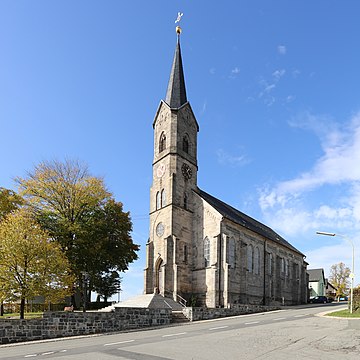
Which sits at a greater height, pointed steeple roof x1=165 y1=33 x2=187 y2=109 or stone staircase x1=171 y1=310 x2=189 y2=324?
pointed steeple roof x1=165 y1=33 x2=187 y2=109

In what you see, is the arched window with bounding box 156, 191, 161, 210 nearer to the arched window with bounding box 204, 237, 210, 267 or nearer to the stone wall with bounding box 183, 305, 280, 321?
the arched window with bounding box 204, 237, 210, 267

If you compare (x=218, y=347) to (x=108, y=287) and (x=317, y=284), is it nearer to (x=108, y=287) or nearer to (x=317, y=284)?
(x=108, y=287)

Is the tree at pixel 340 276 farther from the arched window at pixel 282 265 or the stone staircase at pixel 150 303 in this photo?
the stone staircase at pixel 150 303

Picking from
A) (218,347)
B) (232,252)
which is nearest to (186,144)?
(232,252)

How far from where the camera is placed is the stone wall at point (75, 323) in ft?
57.4

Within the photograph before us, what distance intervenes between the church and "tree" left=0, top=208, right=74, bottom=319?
44.8ft

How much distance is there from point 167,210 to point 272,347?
2453 cm

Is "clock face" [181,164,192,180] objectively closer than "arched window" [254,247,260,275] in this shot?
Yes

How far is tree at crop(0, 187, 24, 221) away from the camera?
97.7ft

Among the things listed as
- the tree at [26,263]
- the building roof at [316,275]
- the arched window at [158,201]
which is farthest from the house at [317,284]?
the tree at [26,263]

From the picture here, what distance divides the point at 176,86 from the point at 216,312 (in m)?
24.8

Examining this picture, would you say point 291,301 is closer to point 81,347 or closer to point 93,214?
point 93,214

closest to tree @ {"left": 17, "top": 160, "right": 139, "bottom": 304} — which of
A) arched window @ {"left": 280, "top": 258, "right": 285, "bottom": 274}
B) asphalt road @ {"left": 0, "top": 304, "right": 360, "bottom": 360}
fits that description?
asphalt road @ {"left": 0, "top": 304, "right": 360, "bottom": 360}

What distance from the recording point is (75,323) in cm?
1978
